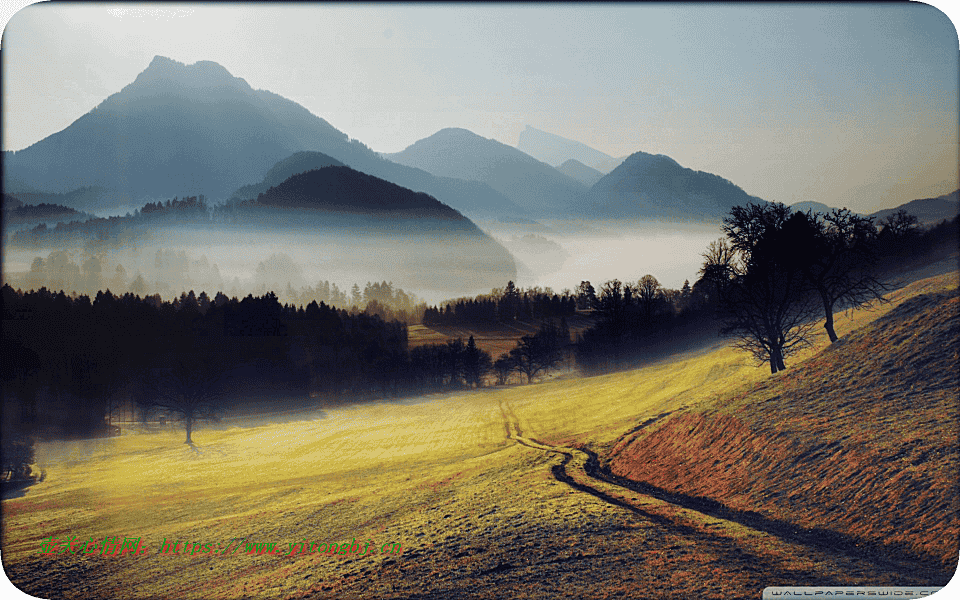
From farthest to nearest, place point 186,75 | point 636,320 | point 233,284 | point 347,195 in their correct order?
point 347,195
point 233,284
point 636,320
point 186,75

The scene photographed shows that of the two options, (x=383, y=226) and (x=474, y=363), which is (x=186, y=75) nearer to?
(x=383, y=226)

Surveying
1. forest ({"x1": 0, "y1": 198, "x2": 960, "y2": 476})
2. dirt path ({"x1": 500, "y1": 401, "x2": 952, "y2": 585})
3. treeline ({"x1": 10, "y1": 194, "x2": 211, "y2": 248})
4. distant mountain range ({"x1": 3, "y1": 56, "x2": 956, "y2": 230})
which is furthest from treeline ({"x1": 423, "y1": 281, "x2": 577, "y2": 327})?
treeline ({"x1": 10, "y1": 194, "x2": 211, "y2": 248})

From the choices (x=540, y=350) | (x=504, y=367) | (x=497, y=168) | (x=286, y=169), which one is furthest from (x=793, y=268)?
(x=286, y=169)

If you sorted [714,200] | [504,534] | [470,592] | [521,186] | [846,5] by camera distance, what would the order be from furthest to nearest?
1. [521,186]
2. [714,200]
3. [846,5]
4. [504,534]
5. [470,592]

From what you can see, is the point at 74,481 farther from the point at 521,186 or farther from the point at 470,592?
the point at 521,186

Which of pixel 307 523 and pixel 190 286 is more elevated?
pixel 190 286

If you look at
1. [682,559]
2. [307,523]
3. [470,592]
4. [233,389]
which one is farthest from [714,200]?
[233,389]
